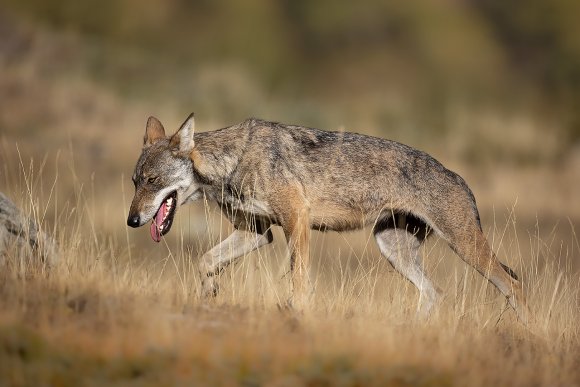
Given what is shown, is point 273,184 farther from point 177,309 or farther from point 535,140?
point 535,140

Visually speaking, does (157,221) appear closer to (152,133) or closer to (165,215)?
(165,215)

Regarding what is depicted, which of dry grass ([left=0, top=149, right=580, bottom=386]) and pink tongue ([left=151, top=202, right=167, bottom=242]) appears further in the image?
pink tongue ([left=151, top=202, right=167, bottom=242])

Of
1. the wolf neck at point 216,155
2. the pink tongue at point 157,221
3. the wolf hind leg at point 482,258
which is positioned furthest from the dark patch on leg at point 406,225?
the pink tongue at point 157,221

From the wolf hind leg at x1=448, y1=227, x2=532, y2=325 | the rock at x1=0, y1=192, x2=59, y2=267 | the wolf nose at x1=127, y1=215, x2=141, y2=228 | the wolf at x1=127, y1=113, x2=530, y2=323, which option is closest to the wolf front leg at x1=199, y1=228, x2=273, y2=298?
the wolf at x1=127, y1=113, x2=530, y2=323

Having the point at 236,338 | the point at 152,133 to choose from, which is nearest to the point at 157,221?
the point at 152,133

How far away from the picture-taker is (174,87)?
97.6ft

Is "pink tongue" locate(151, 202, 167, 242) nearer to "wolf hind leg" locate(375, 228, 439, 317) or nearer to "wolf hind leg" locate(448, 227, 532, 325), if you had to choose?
"wolf hind leg" locate(375, 228, 439, 317)

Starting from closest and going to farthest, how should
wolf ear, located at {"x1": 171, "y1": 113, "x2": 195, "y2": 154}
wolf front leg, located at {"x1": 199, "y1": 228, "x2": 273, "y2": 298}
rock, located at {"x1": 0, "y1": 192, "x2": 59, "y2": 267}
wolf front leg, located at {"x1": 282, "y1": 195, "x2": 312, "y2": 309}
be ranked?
rock, located at {"x1": 0, "y1": 192, "x2": 59, "y2": 267}
wolf front leg, located at {"x1": 282, "y1": 195, "x2": 312, "y2": 309}
wolf ear, located at {"x1": 171, "y1": 113, "x2": 195, "y2": 154}
wolf front leg, located at {"x1": 199, "y1": 228, "x2": 273, "y2": 298}

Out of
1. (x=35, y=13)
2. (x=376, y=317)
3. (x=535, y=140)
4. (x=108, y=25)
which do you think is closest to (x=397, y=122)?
(x=535, y=140)

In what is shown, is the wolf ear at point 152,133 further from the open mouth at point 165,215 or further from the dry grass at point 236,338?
the dry grass at point 236,338

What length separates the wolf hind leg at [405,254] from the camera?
999cm

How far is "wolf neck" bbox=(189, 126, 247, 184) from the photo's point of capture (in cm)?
939

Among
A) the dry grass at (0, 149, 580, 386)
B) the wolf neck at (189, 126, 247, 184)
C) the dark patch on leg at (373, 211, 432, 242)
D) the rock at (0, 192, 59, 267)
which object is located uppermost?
the wolf neck at (189, 126, 247, 184)

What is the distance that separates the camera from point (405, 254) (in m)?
10.1
